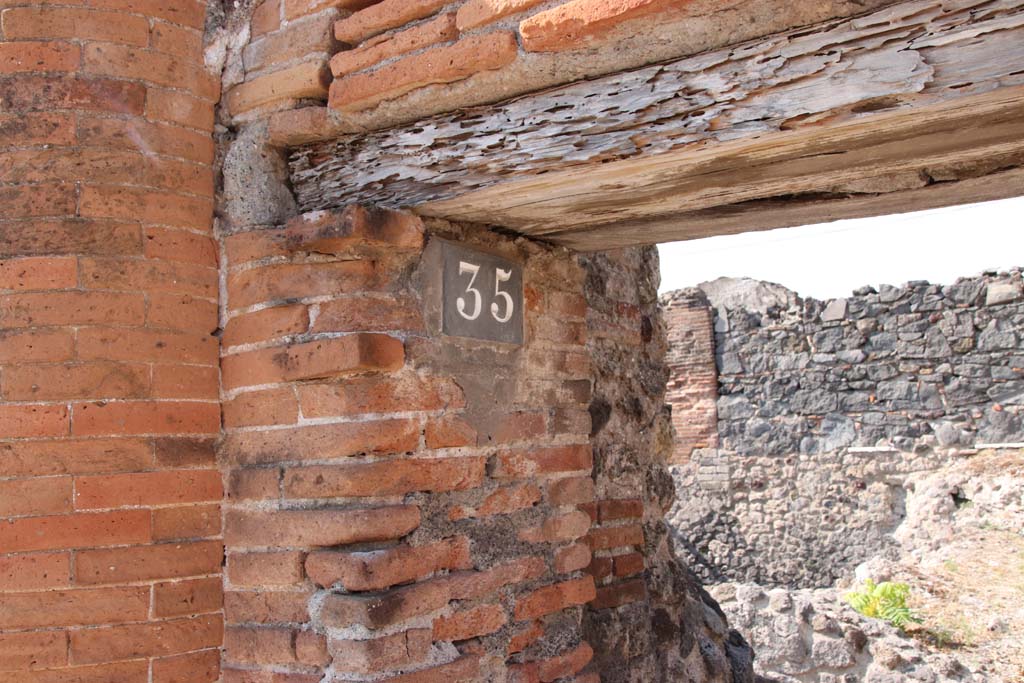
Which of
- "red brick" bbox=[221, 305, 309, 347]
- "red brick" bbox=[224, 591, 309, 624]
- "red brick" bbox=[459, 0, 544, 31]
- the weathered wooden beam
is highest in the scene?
"red brick" bbox=[459, 0, 544, 31]

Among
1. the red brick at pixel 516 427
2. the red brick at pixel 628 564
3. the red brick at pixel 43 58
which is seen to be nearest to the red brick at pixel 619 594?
the red brick at pixel 628 564

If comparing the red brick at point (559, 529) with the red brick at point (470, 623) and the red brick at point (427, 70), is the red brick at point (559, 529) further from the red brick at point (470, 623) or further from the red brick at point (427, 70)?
the red brick at point (427, 70)

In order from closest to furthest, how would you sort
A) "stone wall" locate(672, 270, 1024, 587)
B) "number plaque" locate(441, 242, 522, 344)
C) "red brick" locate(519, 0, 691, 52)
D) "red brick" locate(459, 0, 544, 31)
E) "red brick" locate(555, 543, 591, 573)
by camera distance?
"red brick" locate(519, 0, 691, 52), "red brick" locate(459, 0, 544, 31), "number plaque" locate(441, 242, 522, 344), "red brick" locate(555, 543, 591, 573), "stone wall" locate(672, 270, 1024, 587)

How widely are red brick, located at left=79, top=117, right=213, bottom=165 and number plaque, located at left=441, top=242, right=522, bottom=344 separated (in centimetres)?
62

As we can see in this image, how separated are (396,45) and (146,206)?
71 cm

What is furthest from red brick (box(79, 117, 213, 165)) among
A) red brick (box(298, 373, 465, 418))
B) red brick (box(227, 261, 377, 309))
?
red brick (box(298, 373, 465, 418))

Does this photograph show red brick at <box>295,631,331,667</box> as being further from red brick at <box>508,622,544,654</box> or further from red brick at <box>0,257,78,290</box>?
red brick at <box>0,257,78,290</box>

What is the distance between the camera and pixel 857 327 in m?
10.0

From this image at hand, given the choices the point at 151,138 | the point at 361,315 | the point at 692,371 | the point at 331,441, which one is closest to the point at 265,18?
the point at 151,138

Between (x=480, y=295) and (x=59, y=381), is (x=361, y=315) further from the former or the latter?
(x=59, y=381)

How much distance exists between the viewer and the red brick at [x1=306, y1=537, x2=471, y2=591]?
2.01 meters

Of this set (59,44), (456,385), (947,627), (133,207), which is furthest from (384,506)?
(947,627)

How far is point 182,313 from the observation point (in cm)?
224

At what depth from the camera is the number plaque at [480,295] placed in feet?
7.57
